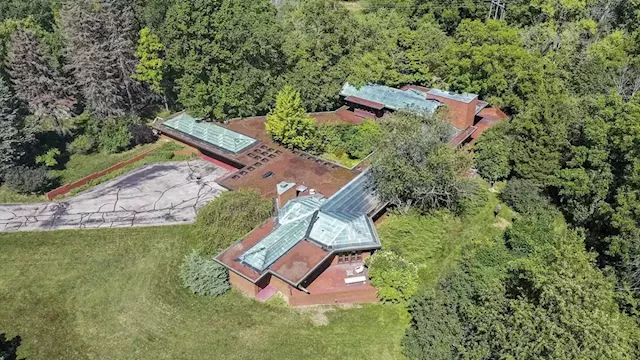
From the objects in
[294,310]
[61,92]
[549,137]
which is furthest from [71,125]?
[549,137]


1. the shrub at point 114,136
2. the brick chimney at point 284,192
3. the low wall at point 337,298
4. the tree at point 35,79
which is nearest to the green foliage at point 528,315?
the low wall at point 337,298

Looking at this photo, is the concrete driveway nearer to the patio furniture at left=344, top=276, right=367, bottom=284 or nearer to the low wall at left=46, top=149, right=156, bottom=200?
the low wall at left=46, top=149, right=156, bottom=200

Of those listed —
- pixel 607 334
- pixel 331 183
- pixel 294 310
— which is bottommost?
pixel 294 310

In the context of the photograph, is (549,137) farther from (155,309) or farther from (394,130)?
(155,309)

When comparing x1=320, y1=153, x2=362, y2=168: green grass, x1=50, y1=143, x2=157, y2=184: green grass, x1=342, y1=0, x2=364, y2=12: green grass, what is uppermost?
x1=342, y1=0, x2=364, y2=12: green grass

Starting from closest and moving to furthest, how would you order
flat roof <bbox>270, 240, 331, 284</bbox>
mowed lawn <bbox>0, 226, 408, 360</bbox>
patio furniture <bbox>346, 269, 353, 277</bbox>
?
mowed lawn <bbox>0, 226, 408, 360</bbox> → flat roof <bbox>270, 240, 331, 284</bbox> → patio furniture <bbox>346, 269, 353, 277</bbox>

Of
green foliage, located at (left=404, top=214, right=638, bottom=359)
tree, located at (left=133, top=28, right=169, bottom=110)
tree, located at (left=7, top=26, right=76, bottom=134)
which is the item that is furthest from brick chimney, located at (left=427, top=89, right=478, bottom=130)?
tree, located at (left=7, top=26, right=76, bottom=134)
